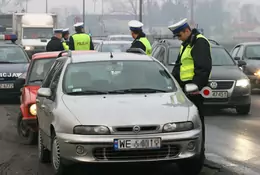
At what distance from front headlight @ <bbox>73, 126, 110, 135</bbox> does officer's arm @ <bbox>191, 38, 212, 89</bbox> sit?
1.83 m

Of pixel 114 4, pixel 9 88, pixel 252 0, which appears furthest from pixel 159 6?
pixel 9 88

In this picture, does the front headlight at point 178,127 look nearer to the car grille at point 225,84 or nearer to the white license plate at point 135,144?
the white license plate at point 135,144

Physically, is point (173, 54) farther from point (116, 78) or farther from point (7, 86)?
point (116, 78)

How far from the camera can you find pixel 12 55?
17469 mm

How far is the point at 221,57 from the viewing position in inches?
558

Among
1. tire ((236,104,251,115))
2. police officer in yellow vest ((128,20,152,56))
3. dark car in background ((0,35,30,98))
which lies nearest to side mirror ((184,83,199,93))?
police officer in yellow vest ((128,20,152,56))

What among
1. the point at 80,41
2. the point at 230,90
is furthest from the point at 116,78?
the point at 80,41

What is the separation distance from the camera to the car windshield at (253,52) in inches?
742

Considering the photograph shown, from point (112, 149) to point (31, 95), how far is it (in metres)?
3.47

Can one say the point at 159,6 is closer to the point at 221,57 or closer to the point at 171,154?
the point at 221,57

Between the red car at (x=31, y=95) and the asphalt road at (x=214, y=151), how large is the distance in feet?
0.66

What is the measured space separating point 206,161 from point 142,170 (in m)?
0.95

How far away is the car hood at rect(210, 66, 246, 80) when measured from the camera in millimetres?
12836

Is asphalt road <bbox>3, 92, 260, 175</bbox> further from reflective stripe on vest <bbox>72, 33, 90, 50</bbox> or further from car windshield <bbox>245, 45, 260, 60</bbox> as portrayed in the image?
car windshield <bbox>245, 45, 260, 60</bbox>
